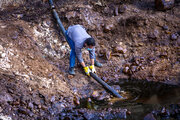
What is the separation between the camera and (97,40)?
5.47m

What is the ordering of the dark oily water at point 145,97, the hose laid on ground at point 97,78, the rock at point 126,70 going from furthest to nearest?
the rock at point 126,70 → the hose laid on ground at point 97,78 → the dark oily water at point 145,97

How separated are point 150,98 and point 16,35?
392 centimetres

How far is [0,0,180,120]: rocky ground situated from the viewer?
4457 mm

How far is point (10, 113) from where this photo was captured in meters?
3.48

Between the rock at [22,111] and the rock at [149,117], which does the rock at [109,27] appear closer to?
the rock at [149,117]

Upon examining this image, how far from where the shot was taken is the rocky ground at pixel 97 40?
446 centimetres

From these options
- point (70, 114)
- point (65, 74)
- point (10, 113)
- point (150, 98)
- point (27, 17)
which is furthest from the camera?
point (27, 17)

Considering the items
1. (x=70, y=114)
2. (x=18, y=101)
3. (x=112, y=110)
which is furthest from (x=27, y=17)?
(x=112, y=110)

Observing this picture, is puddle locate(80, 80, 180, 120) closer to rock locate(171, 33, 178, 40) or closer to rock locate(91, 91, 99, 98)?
rock locate(91, 91, 99, 98)

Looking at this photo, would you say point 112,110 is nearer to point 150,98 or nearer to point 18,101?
point 150,98

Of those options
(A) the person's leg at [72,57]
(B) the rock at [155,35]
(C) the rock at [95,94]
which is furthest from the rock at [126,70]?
(A) the person's leg at [72,57]

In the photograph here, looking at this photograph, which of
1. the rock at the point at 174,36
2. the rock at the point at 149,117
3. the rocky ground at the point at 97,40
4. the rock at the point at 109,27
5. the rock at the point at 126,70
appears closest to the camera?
the rock at the point at 149,117

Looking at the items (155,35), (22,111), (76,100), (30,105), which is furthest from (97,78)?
(155,35)

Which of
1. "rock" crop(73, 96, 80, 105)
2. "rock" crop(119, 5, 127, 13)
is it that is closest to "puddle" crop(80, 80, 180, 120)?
"rock" crop(73, 96, 80, 105)
